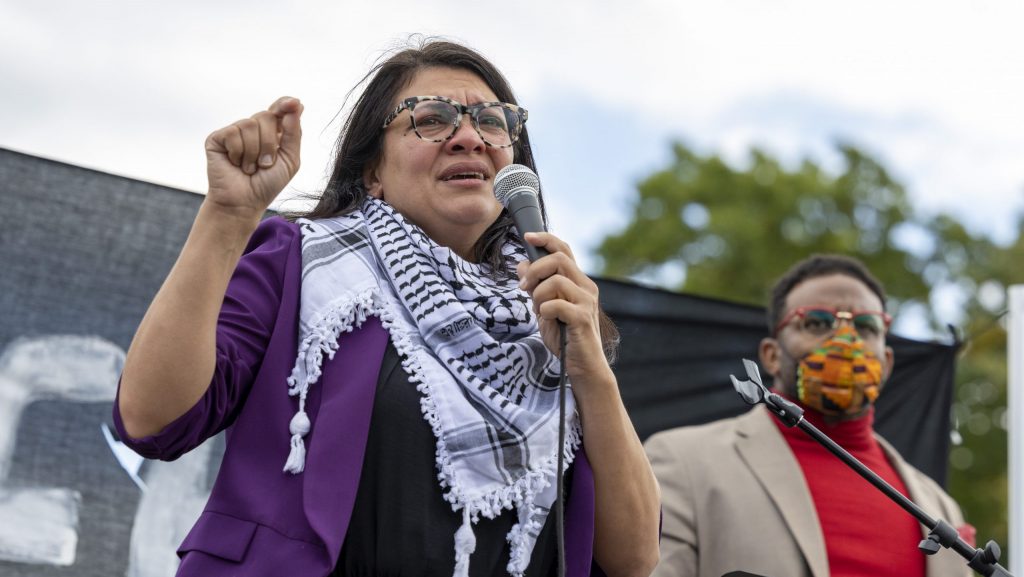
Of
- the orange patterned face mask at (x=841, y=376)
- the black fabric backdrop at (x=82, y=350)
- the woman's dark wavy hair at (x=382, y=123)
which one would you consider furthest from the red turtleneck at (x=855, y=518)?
the black fabric backdrop at (x=82, y=350)

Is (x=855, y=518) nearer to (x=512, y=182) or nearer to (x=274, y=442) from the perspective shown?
(x=512, y=182)

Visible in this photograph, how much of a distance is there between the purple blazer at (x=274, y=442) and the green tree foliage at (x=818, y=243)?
17482mm

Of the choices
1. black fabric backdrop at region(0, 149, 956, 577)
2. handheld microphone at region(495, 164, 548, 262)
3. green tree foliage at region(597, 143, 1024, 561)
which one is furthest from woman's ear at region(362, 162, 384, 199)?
green tree foliage at region(597, 143, 1024, 561)

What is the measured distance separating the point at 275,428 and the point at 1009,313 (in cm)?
375

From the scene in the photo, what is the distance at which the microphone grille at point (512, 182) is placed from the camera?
2.20m

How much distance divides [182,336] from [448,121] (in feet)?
2.78

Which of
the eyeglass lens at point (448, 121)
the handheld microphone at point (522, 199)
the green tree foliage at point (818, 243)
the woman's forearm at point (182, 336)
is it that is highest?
the eyeglass lens at point (448, 121)

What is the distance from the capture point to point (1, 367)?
3.28 metres

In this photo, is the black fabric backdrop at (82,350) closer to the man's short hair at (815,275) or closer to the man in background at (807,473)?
the man in background at (807,473)

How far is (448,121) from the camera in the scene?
2.43 metres

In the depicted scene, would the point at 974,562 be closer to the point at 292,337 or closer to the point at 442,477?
the point at 442,477

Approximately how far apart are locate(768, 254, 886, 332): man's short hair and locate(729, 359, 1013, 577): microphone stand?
6.79ft

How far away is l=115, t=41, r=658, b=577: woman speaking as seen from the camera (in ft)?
6.12

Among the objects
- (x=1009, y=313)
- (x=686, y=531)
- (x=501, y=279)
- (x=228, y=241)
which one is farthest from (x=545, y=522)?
(x=1009, y=313)
